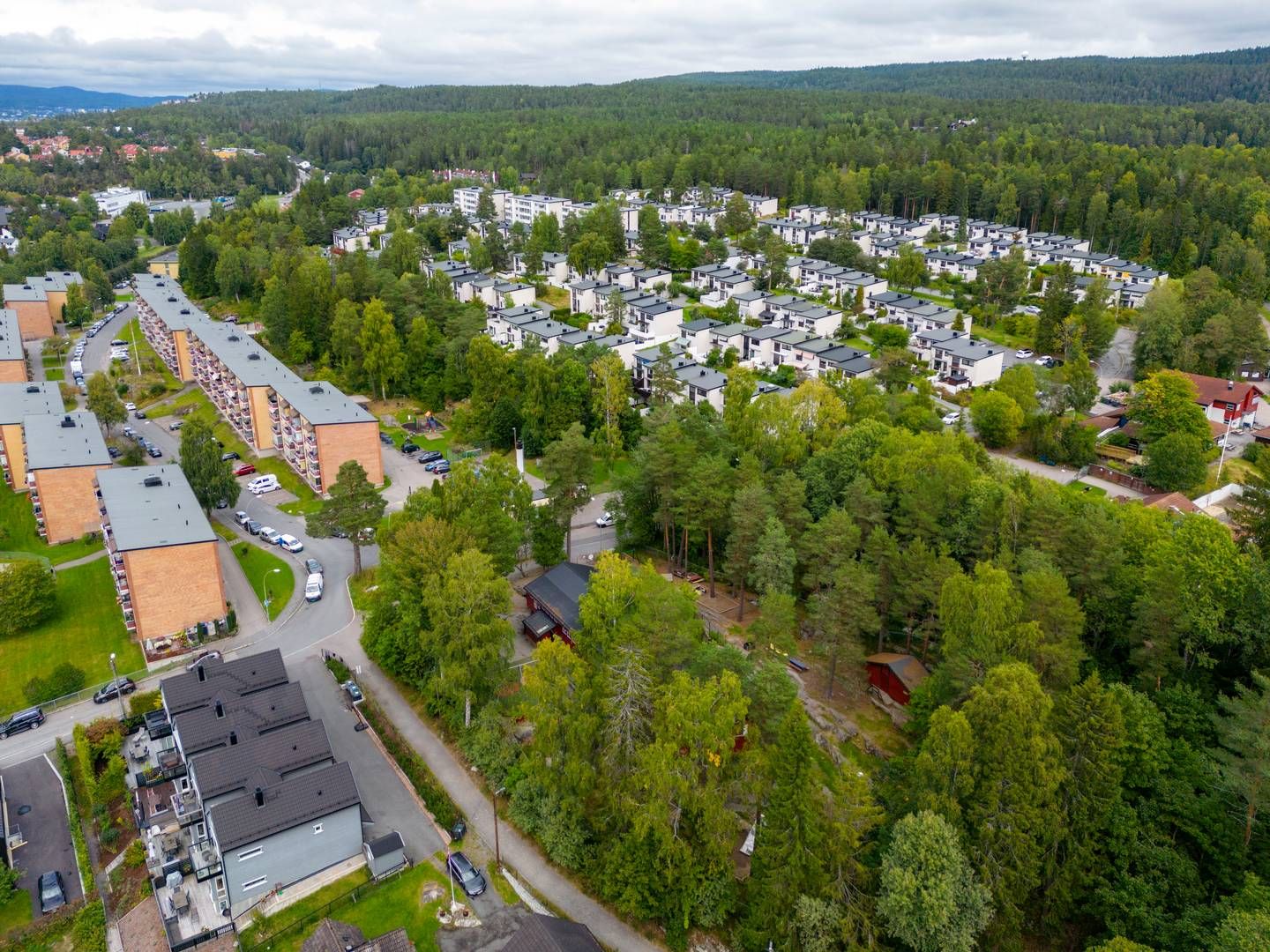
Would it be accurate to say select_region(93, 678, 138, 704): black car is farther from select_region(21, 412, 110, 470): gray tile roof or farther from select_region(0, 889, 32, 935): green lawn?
select_region(21, 412, 110, 470): gray tile roof

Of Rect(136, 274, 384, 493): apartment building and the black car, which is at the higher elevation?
Rect(136, 274, 384, 493): apartment building

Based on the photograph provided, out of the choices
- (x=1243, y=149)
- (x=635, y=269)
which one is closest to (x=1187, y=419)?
(x=635, y=269)

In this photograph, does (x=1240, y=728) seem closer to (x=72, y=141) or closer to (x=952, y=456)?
(x=952, y=456)

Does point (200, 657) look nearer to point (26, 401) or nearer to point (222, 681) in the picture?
point (222, 681)


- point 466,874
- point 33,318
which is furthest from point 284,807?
point 33,318

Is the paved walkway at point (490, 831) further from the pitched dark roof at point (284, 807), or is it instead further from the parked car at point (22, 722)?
the parked car at point (22, 722)

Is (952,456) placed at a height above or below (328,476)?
above

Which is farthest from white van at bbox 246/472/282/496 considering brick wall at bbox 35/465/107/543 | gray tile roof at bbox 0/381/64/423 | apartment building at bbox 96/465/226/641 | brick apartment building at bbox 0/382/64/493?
gray tile roof at bbox 0/381/64/423
